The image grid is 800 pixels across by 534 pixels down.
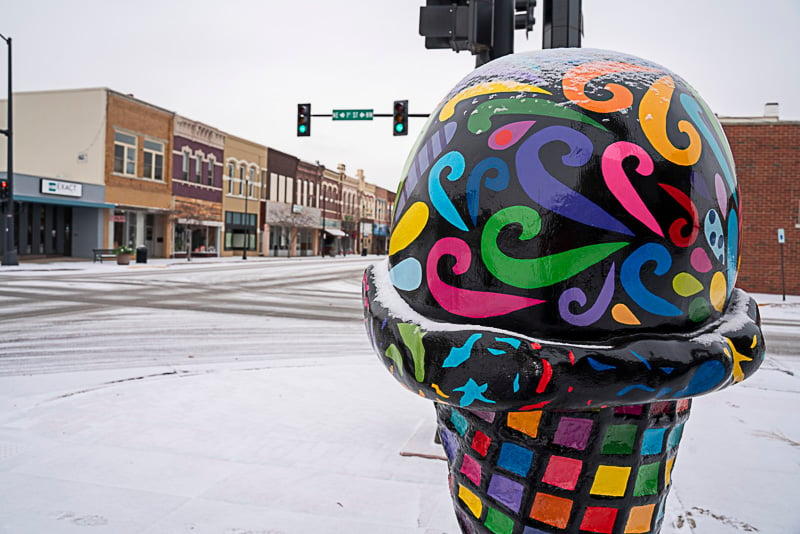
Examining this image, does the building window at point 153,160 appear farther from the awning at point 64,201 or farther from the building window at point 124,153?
the awning at point 64,201

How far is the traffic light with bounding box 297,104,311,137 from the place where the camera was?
56.0 ft

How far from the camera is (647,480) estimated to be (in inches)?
53.3

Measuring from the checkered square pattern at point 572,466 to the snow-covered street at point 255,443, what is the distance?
1722mm

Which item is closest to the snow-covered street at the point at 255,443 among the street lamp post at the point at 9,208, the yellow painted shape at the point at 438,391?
the yellow painted shape at the point at 438,391

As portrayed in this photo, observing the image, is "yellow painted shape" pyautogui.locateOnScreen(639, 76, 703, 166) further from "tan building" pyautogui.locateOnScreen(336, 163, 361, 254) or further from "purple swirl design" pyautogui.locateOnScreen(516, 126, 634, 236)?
"tan building" pyautogui.locateOnScreen(336, 163, 361, 254)

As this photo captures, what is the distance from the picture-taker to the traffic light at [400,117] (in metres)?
15.5

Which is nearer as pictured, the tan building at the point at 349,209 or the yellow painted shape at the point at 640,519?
the yellow painted shape at the point at 640,519

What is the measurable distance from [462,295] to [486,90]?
1.73 ft

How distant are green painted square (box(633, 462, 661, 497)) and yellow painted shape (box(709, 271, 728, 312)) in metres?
0.41

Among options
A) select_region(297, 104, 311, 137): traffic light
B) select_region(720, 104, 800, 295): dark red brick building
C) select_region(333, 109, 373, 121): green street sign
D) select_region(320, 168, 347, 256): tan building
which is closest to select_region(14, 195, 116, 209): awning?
select_region(297, 104, 311, 137): traffic light

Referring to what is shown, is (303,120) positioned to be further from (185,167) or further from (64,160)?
(185,167)

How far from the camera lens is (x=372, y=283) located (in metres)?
1.48

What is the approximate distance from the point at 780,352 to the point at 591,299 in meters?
9.09

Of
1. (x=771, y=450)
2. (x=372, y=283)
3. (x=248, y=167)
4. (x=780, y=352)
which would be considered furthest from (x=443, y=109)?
(x=248, y=167)
